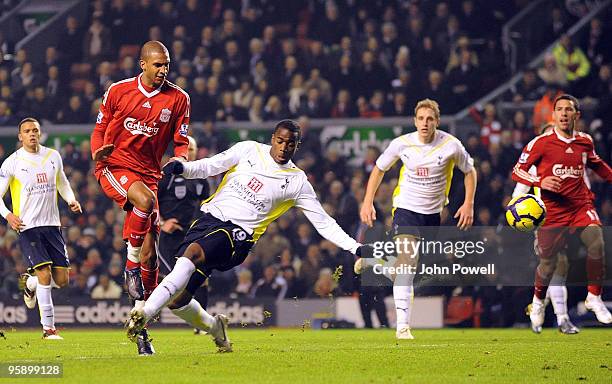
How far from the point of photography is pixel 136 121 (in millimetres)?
10336

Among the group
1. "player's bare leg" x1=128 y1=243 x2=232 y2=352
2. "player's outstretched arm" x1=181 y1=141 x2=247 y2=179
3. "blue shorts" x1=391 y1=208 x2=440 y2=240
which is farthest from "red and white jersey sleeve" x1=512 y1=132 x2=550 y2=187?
"player's bare leg" x1=128 y1=243 x2=232 y2=352

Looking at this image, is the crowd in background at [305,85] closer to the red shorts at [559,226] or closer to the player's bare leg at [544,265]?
the player's bare leg at [544,265]

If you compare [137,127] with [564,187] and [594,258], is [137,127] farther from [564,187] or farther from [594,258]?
[594,258]

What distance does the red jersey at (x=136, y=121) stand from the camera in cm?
1032

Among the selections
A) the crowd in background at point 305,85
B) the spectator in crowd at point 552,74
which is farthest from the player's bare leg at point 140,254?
the spectator in crowd at point 552,74

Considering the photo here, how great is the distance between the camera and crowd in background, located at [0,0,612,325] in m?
19.1

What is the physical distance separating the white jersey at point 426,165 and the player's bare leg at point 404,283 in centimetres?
46

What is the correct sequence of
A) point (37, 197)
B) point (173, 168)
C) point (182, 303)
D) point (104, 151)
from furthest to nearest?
point (37, 197) < point (104, 151) < point (182, 303) < point (173, 168)

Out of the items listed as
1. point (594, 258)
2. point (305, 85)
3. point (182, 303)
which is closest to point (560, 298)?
point (594, 258)

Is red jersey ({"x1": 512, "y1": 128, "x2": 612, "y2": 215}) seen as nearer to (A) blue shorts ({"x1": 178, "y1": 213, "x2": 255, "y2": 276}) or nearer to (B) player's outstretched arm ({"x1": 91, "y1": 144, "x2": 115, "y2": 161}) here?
(A) blue shorts ({"x1": 178, "y1": 213, "x2": 255, "y2": 276})

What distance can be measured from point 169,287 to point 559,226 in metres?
6.25

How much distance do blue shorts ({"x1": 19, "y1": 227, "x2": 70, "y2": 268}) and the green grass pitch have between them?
101 centimetres

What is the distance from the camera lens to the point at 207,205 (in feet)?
32.2

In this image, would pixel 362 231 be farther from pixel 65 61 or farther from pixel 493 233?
pixel 65 61
